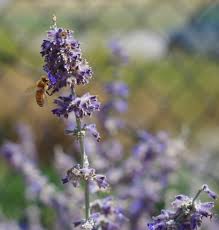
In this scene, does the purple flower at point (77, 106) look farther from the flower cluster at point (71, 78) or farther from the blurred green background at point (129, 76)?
the blurred green background at point (129, 76)

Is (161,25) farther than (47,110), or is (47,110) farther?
(161,25)

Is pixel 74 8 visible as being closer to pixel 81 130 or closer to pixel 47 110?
pixel 47 110

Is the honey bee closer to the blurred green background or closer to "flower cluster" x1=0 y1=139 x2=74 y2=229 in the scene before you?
"flower cluster" x1=0 y1=139 x2=74 y2=229

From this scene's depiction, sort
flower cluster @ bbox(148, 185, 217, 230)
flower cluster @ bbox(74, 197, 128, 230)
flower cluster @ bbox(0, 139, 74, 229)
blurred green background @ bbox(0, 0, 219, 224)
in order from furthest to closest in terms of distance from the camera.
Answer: blurred green background @ bbox(0, 0, 219, 224) < flower cluster @ bbox(0, 139, 74, 229) < flower cluster @ bbox(74, 197, 128, 230) < flower cluster @ bbox(148, 185, 217, 230)

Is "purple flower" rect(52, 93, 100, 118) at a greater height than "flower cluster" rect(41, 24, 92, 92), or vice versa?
"flower cluster" rect(41, 24, 92, 92)

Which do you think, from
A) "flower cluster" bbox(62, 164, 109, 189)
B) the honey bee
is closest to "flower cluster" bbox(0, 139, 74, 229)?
the honey bee

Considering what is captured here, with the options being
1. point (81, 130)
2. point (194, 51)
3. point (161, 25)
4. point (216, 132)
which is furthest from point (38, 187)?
point (161, 25)

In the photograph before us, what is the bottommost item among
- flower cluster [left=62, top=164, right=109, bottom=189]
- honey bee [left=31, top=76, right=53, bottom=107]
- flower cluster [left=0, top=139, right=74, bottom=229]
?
flower cluster [left=62, top=164, right=109, bottom=189]

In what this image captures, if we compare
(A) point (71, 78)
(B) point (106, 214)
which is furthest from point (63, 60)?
(B) point (106, 214)
